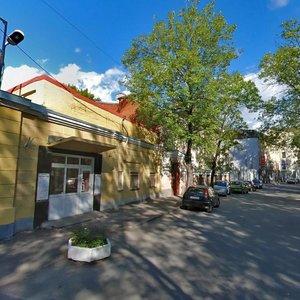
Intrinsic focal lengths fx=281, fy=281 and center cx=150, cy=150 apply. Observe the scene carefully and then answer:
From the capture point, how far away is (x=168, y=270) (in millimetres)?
6336

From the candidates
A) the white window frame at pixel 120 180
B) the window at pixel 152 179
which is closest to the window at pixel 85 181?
the white window frame at pixel 120 180

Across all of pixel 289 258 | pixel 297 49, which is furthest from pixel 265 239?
pixel 297 49

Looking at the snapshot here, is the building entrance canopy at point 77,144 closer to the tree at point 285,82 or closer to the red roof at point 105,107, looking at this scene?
the red roof at point 105,107

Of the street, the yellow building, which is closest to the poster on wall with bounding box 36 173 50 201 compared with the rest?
the yellow building

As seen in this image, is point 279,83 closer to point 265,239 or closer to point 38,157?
point 265,239

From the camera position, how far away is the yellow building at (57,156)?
8.80m

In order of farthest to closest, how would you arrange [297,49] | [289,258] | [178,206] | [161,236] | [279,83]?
1. [279,83]
2. [297,49]
3. [178,206]
4. [161,236]
5. [289,258]

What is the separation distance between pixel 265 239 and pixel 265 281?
426 cm

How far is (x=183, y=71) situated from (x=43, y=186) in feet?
38.1

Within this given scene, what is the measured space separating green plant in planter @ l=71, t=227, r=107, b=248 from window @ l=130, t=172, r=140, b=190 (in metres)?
10.3

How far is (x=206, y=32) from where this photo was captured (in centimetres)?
1802

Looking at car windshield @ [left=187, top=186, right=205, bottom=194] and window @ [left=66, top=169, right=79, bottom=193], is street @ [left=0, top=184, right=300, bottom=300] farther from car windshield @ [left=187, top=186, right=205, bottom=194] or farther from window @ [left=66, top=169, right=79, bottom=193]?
car windshield @ [left=187, top=186, right=205, bottom=194]

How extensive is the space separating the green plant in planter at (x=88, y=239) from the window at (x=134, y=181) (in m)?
10.3

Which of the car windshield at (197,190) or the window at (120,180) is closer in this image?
the window at (120,180)
